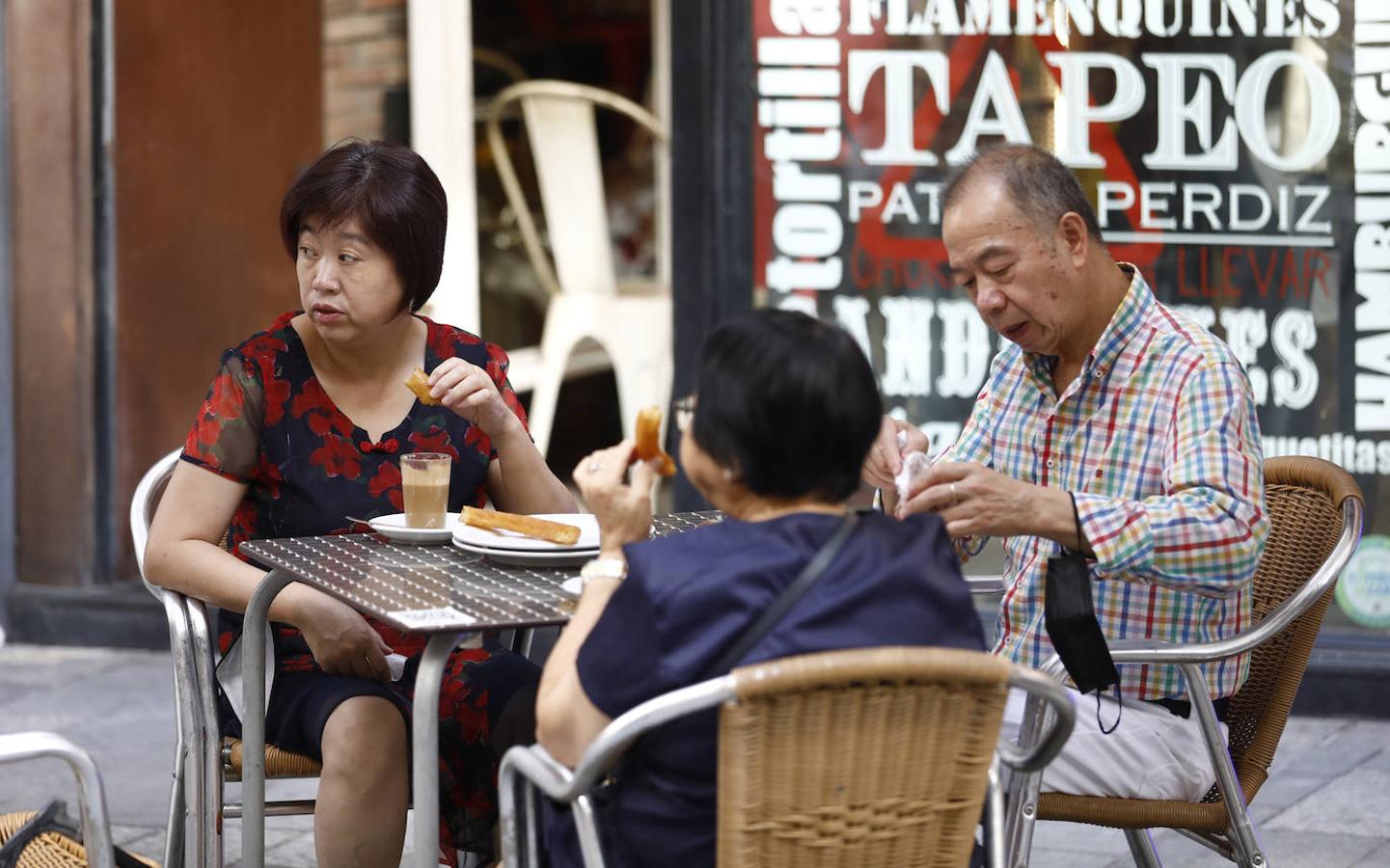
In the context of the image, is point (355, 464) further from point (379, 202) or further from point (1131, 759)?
point (1131, 759)

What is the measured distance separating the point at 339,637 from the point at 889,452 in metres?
0.94

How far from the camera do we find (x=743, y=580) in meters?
2.14

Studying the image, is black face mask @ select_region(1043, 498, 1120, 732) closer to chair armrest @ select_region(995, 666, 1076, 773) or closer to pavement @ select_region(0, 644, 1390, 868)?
chair armrest @ select_region(995, 666, 1076, 773)

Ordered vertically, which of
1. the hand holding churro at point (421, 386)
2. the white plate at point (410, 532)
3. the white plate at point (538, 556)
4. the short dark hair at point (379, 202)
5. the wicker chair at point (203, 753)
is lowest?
the wicker chair at point (203, 753)

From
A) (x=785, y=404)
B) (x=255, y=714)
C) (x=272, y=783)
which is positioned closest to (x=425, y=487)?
(x=255, y=714)

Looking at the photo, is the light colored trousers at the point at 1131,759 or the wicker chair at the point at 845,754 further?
the light colored trousers at the point at 1131,759

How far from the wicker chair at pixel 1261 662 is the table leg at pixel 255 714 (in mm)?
1174

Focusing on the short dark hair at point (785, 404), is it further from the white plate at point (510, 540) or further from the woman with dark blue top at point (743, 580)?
the white plate at point (510, 540)

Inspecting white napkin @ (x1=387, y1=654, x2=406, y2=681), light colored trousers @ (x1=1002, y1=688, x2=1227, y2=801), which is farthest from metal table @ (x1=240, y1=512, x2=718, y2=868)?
light colored trousers @ (x1=1002, y1=688, x2=1227, y2=801)

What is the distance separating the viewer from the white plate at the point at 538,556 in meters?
2.88

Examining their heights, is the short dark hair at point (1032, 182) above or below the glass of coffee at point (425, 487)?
above

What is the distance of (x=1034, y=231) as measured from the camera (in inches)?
117

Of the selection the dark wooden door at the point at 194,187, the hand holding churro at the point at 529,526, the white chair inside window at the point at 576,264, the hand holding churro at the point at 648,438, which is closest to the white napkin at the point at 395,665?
the hand holding churro at the point at 529,526

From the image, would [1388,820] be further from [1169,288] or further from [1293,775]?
[1169,288]
